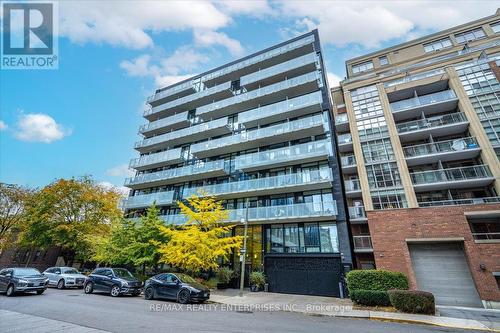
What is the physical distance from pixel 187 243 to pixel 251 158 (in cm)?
982

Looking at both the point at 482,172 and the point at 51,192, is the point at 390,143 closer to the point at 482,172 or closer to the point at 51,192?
the point at 482,172

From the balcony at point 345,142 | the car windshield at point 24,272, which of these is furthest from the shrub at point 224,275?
the balcony at point 345,142

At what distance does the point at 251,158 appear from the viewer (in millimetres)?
22234

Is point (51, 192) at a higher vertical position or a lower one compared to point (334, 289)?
higher

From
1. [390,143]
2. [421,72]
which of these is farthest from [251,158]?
[421,72]

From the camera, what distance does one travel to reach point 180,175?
83.6 ft

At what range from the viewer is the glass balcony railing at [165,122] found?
97.2 ft

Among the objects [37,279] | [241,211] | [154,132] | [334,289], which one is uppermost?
[154,132]

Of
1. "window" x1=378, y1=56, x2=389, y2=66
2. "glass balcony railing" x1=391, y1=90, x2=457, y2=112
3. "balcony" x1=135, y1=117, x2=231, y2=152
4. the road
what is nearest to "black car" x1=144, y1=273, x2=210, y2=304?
the road

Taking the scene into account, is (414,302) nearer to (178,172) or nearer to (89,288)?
(89,288)

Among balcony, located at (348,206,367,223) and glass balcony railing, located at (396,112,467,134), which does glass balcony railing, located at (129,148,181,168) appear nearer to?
balcony, located at (348,206,367,223)

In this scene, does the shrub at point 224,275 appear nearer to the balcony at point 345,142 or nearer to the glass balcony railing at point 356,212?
the glass balcony railing at point 356,212

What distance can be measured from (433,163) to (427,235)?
24.4 feet

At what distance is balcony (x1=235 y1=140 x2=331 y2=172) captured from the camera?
19844mm
